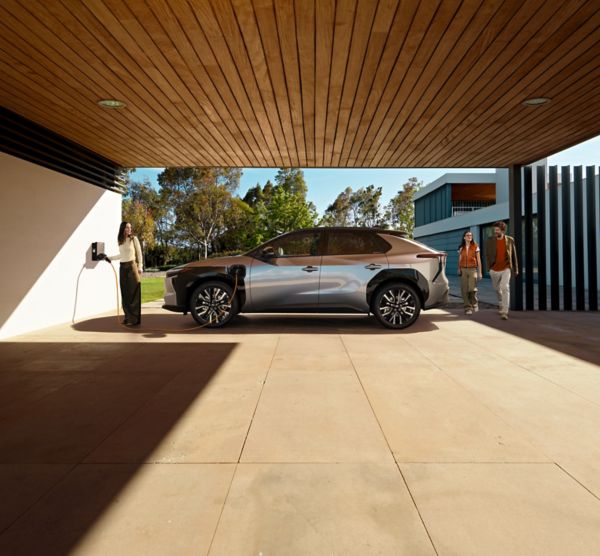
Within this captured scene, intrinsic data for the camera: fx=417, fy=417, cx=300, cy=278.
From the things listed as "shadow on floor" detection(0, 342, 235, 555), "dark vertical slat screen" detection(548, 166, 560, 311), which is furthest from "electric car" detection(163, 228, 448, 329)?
"dark vertical slat screen" detection(548, 166, 560, 311)

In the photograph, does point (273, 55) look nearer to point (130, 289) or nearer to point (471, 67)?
point (471, 67)

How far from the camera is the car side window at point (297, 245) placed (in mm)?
7465

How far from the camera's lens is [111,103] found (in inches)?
246

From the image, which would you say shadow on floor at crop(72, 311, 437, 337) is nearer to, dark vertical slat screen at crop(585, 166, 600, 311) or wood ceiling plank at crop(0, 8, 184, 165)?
wood ceiling plank at crop(0, 8, 184, 165)

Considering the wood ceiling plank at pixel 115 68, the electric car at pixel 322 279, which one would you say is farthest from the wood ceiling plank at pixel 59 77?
the electric car at pixel 322 279

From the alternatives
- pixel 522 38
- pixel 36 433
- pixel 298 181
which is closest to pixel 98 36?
pixel 36 433

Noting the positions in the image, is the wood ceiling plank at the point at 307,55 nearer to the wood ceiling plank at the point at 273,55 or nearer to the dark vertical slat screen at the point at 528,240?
the wood ceiling plank at the point at 273,55

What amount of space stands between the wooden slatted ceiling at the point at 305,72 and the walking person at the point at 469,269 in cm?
212

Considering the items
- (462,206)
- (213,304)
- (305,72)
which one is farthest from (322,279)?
(462,206)

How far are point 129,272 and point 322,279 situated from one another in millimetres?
3606

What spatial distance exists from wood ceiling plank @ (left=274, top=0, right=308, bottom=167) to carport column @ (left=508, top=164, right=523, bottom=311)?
5.95 meters

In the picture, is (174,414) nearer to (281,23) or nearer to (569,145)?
(281,23)

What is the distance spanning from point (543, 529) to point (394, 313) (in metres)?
5.49

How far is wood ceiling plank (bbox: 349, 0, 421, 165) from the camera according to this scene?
4.13 meters
